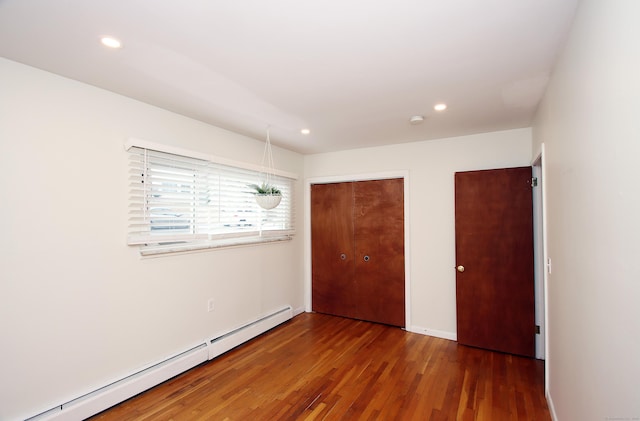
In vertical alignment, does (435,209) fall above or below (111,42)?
below

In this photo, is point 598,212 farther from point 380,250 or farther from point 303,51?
point 380,250

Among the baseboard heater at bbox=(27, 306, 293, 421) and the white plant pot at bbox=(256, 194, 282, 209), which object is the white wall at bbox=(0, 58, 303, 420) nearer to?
the baseboard heater at bbox=(27, 306, 293, 421)

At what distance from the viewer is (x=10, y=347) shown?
1.95 meters

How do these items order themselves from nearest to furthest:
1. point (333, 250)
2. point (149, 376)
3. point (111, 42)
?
point (111, 42) → point (149, 376) → point (333, 250)

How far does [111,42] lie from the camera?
176 centimetres

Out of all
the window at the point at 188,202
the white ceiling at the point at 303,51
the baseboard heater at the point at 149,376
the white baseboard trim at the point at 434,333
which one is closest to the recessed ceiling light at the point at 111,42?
the white ceiling at the point at 303,51

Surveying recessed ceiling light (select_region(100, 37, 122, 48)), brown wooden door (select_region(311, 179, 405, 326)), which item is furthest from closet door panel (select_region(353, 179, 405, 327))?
recessed ceiling light (select_region(100, 37, 122, 48))

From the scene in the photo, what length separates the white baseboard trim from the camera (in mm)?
3732

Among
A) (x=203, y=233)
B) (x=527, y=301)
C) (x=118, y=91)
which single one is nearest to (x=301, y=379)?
(x=203, y=233)

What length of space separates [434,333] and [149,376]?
10.3 ft

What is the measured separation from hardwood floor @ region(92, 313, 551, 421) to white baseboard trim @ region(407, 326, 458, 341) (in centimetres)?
10

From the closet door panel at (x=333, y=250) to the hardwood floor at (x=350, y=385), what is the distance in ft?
2.88

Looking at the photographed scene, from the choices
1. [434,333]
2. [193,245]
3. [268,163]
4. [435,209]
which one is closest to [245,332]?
[193,245]

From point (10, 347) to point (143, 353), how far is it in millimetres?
904
